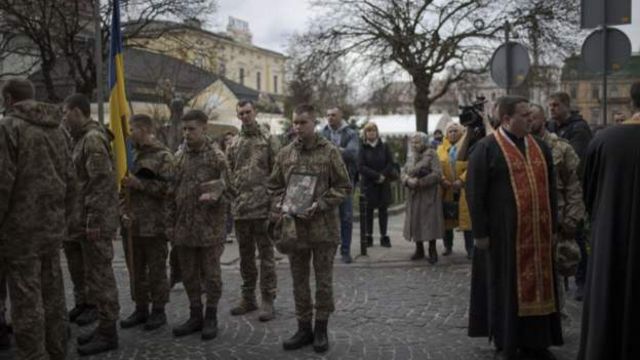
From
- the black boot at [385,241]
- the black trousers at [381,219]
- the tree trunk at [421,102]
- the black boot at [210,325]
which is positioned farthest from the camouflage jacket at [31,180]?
the tree trunk at [421,102]

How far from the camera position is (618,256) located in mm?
4602

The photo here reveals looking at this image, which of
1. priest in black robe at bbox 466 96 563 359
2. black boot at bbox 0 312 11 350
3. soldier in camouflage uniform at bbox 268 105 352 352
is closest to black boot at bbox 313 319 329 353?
soldier in camouflage uniform at bbox 268 105 352 352

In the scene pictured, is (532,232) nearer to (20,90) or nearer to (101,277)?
(101,277)

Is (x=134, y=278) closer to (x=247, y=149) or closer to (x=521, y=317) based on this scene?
(x=247, y=149)

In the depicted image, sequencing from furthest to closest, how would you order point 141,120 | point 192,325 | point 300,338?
1. point 141,120
2. point 192,325
3. point 300,338

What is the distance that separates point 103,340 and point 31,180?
1.74 m

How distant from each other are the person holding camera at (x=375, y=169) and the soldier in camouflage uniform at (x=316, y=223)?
4529 mm

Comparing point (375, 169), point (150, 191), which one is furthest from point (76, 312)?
point (375, 169)

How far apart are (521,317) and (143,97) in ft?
76.9

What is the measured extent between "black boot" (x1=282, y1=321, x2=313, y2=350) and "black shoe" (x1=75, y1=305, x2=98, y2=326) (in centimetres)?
218

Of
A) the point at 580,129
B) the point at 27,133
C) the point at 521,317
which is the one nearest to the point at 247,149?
the point at 27,133

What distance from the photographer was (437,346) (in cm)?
604

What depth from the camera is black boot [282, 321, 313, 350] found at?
6.01 metres

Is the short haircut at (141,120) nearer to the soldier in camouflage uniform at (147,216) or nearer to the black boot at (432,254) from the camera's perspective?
the soldier in camouflage uniform at (147,216)
